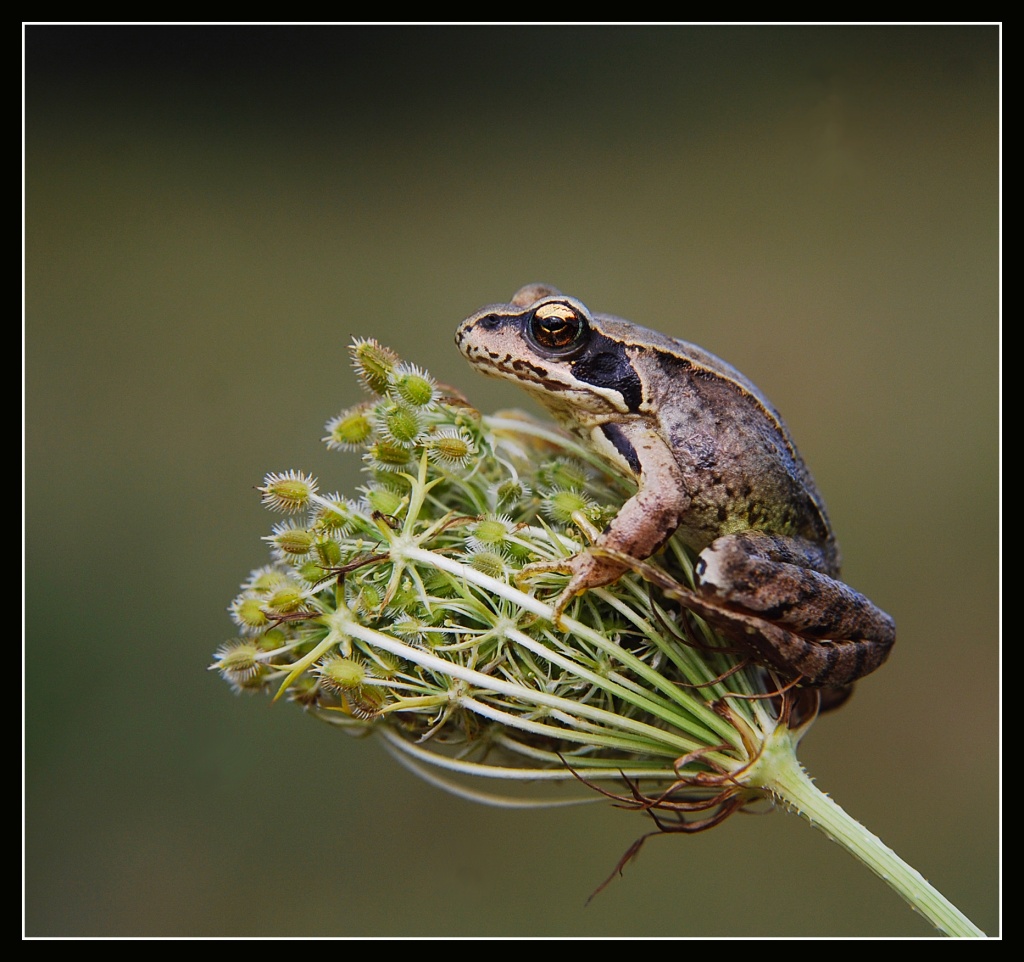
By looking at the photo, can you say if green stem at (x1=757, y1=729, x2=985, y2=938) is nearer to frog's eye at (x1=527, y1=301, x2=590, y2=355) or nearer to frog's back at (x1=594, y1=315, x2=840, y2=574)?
frog's back at (x1=594, y1=315, x2=840, y2=574)

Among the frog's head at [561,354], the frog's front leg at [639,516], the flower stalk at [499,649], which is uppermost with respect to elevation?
the frog's head at [561,354]

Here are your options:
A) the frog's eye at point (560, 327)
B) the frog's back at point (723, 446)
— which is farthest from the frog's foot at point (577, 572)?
the frog's eye at point (560, 327)

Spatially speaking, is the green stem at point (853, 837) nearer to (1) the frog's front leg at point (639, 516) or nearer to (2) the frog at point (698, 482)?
(2) the frog at point (698, 482)

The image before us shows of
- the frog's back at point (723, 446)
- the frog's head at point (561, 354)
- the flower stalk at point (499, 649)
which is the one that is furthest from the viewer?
the frog's head at point (561, 354)

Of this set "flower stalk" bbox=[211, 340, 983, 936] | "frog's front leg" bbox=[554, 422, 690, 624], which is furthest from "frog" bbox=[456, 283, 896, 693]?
"flower stalk" bbox=[211, 340, 983, 936]

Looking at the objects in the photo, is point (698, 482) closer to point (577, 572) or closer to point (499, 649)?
point (577, 572)

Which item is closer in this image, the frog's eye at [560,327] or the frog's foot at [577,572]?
the frog's foot at [577,572]

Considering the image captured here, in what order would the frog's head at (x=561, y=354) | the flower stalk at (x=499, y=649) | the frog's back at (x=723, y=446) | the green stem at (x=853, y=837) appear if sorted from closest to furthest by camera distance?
the green stem at (x=853, y=837) < the flower stalk at (x=499, y=649) < the frog's back at (x=723, y=446) < the frog's head at (x=561, y=354)
